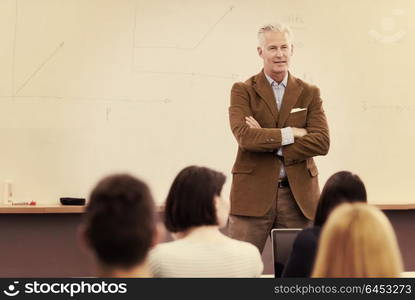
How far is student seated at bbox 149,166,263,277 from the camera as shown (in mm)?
2100

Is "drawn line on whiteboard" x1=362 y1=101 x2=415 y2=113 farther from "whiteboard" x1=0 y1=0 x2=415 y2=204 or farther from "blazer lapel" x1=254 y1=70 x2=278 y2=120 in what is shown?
"blazer lapel" x1=254 y1=70 x2=278 y2=120

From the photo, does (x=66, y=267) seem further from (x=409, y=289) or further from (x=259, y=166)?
(x=409, y=289)

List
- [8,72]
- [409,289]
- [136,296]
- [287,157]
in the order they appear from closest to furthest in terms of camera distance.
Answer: [136,296] < [409,289] < [287,157] < [8,72]

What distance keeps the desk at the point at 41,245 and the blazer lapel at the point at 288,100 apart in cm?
142

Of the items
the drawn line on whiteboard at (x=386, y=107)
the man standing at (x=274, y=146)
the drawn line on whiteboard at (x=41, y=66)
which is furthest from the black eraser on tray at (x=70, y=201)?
the drawn line on whiteboard at (x=386, y=107)

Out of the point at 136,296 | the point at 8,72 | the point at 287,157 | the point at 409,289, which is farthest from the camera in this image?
the point at 8,72

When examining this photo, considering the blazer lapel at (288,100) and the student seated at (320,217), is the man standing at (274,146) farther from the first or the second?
the student seated at (320,217)

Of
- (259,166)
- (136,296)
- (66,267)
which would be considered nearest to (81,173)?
(66,267)

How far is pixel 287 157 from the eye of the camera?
3707 mm

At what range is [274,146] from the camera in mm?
3664

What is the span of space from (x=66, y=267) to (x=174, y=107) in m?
1.24

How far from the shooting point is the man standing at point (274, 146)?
372cm

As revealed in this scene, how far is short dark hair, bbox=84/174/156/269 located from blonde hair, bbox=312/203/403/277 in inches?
16.3

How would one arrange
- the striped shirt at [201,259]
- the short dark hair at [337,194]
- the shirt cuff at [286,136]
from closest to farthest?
the striped shirt at [201,259] → the short dark hair at [337,194] → the shirt cuff at [286,136]
